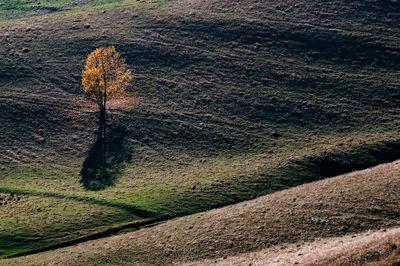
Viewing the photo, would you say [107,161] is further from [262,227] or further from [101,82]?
[262,227]

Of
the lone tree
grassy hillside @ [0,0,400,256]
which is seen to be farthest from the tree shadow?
the lone tree

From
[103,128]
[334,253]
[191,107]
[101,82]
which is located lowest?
[334,253]

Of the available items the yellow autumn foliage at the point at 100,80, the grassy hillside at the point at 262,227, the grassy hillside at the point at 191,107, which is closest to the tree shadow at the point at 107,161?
the grassy hillside at the point at 191,107

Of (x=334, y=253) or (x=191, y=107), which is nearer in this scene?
(x=334, y=253)

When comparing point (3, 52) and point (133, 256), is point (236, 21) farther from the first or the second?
point (133, 256)

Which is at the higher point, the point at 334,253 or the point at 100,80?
the point at 100,80

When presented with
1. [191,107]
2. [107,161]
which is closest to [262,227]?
[107,161]

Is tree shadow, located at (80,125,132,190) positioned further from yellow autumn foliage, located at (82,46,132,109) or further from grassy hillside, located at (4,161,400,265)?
grassy hillside, located at (4,161,400,265)
